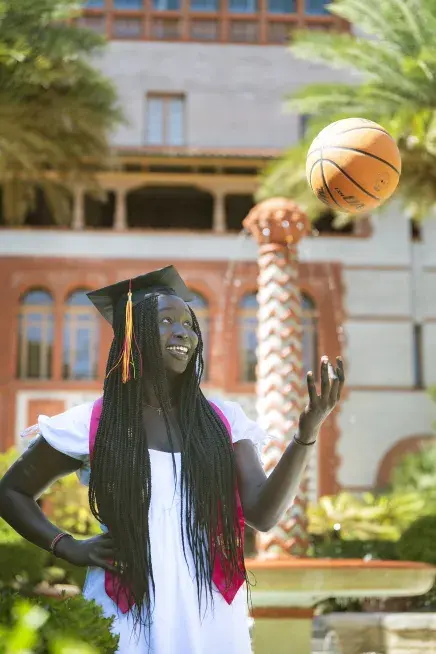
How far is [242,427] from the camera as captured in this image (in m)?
3.65

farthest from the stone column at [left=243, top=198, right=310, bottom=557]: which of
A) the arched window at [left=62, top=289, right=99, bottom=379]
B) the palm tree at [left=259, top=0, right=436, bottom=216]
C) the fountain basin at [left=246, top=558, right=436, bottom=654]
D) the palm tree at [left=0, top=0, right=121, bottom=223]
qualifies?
the arched window at [left=62, top=289, right=99, bottom=379]

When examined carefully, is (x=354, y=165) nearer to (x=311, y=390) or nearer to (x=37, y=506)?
(x=311, y=390)

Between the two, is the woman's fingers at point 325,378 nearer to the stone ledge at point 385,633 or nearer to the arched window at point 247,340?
the stone ledge at point 385,633

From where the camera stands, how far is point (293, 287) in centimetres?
1109

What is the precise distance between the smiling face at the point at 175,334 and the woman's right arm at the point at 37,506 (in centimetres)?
47

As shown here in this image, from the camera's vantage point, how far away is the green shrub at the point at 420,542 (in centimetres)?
1370

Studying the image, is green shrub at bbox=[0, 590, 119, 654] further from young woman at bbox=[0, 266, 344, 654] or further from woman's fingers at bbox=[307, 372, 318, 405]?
woman's fingers at bbox=[307, 372, 318, 405]

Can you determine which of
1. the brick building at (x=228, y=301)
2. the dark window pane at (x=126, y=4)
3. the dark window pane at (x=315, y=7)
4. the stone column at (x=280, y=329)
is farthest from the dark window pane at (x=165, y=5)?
the stone column at (x=280, y=329)

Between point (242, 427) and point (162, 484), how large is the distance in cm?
38

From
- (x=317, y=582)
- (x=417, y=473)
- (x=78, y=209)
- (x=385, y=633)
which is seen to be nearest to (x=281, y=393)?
(x=385, y=633)

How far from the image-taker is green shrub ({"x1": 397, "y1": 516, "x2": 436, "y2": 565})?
44.9 feet

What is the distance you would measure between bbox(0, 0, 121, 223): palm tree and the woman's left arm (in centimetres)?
1086

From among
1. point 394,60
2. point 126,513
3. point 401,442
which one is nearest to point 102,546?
point 126,513

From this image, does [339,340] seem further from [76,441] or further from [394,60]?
[76,441]
